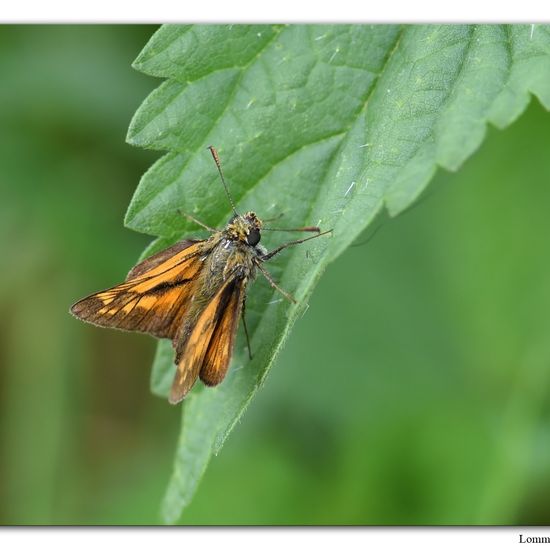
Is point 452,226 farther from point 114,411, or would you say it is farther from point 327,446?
point 114,411

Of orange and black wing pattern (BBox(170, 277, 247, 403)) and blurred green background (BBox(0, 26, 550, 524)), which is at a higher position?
orange and black wing pattern (BBox(170, 277, 247, 403))

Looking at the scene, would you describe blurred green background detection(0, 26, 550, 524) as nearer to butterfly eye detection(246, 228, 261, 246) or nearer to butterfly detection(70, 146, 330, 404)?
butterfly detection(70, 146, 330, 404)

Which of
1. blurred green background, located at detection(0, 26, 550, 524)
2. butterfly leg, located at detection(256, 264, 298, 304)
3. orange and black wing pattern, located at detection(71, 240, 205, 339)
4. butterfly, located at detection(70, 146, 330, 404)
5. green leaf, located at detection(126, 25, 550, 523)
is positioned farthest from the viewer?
blurred green background, located at detection(0, 26, 550, 524)

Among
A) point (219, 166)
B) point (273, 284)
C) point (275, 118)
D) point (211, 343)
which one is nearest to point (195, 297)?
point (211, 343)

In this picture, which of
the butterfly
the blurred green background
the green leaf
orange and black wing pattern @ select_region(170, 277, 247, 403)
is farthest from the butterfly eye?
the blurred green background

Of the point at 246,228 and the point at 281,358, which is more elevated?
the point at 246,228

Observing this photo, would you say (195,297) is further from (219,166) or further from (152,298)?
(219,166)
